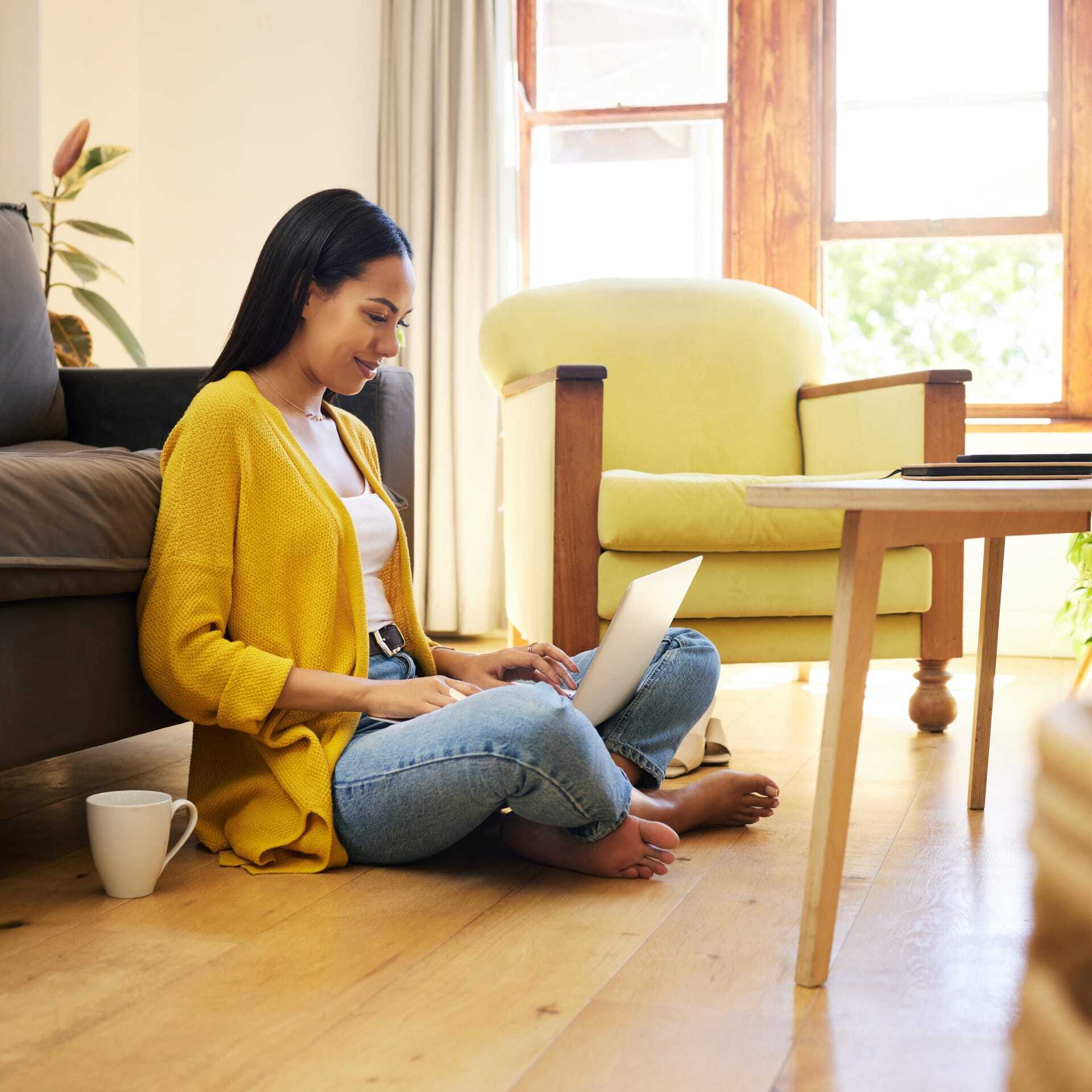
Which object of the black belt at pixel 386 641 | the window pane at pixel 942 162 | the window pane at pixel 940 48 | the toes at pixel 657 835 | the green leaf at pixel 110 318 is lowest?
the toes at pixel 657 835

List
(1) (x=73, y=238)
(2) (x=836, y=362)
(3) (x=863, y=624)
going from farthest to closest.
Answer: (2) (x=836, y=362), (1) (x=73, y=238), (3) (x=863, y=624)

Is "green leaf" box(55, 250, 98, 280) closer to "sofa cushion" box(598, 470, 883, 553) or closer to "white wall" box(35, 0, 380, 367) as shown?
"white wall" box(35, 0, 380, 367)

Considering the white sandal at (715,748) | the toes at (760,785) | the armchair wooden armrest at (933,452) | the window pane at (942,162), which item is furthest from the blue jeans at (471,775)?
the window pane at (942,162)

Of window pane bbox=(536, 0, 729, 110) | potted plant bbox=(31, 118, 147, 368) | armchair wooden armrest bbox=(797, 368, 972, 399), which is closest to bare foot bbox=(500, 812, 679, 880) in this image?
armchair wooden armrest bbox=(797, 368, 972, 399)

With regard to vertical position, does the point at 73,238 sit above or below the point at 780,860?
above

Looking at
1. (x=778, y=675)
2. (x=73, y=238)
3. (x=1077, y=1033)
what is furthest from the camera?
(x=73, y=238)

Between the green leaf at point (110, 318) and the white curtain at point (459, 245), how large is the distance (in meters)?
0.93

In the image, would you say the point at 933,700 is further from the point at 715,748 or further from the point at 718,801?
the point at 718,801

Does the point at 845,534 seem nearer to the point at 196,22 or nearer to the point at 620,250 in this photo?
the point at 620,250

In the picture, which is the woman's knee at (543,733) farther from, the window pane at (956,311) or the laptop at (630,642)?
the window pane at (956,311)

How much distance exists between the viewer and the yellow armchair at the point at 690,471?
2.11 meters

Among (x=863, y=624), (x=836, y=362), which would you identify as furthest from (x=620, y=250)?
(x=863, y=624)

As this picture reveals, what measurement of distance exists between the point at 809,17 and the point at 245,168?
176 centimetres

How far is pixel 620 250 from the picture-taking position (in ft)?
12.8
